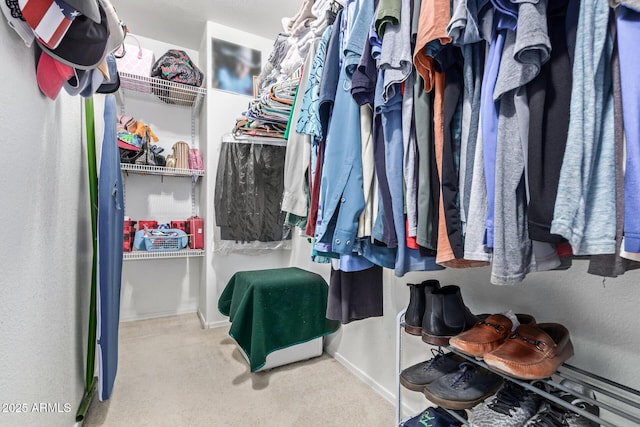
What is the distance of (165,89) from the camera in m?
2.49

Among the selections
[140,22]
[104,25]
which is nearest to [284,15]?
[140,22]

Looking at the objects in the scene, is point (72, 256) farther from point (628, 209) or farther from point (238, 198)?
point (628, 209)

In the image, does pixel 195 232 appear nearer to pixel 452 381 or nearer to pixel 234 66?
pixel 234 66

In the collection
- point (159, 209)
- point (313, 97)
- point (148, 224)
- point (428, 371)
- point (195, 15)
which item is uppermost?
point (195, 15)

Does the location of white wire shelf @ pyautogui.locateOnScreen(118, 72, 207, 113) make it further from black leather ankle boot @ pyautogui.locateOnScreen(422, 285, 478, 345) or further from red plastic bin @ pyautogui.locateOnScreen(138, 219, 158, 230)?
black leather ankle boot @ pyautogui.locateOnScreen(422, 285, 478, 345)

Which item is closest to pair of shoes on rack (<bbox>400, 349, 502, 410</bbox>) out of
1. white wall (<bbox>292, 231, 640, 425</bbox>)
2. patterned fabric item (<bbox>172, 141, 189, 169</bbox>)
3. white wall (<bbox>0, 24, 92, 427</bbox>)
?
white wall (<bbox>292, 231, 640, 425</bbox>)

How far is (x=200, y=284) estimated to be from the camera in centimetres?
289

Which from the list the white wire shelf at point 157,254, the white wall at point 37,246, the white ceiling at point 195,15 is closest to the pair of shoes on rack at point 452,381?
the white wall at point 37,246

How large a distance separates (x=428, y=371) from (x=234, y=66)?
2.76m

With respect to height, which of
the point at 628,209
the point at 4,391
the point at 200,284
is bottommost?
the point at 200,284

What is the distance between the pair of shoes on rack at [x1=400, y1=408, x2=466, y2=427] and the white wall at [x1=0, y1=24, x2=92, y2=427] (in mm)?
1090

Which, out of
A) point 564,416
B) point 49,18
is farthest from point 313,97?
point 564,416

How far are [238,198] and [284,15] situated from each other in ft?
5.14

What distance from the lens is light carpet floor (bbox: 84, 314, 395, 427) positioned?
1.43m
